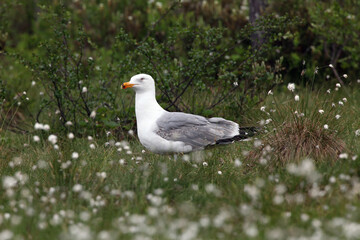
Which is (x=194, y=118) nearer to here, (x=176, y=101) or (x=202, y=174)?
(x=202, y=174)

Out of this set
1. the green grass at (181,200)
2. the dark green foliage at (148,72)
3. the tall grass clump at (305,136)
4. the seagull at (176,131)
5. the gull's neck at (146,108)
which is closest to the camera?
the green grass at (181,200)

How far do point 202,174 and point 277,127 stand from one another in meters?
0.99

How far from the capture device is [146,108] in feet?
19.9

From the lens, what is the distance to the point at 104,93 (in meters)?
7.86

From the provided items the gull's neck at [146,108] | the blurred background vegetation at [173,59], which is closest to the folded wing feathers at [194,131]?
the gull's neck at [146,108]

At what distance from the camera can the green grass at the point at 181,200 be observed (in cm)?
373

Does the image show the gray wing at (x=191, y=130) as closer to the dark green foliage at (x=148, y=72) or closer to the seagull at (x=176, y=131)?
the seagull at (x=176, y=131)

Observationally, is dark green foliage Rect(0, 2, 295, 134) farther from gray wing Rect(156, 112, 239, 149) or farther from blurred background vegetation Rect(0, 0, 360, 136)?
gray wing Rect(156, 112, 239, 149)

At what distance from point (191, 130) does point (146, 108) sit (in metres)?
0.56

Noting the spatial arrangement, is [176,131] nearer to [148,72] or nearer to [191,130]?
[191,130]

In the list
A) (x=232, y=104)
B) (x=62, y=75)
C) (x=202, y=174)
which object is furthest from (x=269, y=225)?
(x=62, y=75)

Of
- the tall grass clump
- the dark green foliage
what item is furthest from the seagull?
the dark green foliage

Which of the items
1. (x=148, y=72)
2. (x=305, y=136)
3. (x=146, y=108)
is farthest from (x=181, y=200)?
(x=148, y=72)

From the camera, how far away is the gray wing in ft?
Answer: 19.2
